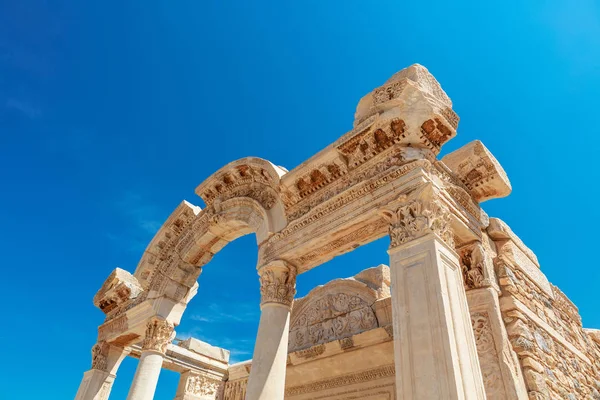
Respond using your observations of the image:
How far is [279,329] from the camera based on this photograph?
5.57 m

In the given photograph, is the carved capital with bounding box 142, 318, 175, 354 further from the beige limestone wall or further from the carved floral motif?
the beige limestone wall

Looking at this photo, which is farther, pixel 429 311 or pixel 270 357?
pixel 270 357

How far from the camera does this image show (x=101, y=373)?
8.88m

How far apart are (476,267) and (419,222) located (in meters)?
1.10

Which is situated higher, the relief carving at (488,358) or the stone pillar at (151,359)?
the stone pillar at (151,359)

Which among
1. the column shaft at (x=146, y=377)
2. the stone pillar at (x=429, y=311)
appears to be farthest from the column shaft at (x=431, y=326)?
the column shaft at (x=146, y=377)

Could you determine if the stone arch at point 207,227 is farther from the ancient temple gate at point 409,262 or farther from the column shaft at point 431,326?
the column shaft at point 431,326

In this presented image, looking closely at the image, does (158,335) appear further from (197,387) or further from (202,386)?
(202,386)

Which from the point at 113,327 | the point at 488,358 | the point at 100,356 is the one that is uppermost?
the point at 113,327

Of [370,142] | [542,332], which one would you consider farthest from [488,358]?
[370,142]

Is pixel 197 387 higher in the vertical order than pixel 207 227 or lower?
lower

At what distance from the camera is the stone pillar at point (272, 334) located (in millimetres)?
5062

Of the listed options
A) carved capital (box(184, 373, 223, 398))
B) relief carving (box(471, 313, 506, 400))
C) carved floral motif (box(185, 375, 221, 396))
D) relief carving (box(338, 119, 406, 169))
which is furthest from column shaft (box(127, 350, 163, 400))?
relief carving (box(471, 313, 506, 400))

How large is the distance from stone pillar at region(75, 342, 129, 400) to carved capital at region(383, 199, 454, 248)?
763cm
